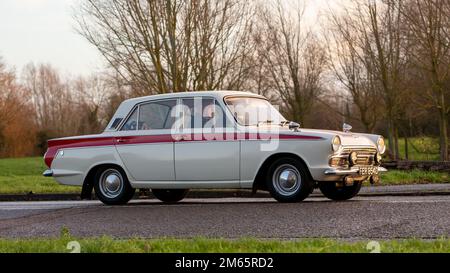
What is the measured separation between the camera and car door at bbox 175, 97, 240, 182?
998 centimetres

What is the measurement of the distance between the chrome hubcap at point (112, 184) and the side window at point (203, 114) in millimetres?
1450

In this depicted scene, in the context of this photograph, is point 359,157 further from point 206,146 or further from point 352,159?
point 206,146

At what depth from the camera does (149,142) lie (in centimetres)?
1063

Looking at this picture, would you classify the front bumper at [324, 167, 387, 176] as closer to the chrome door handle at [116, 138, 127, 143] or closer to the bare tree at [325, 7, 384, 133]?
the chrome door handle at [116, 138, 127, 143]

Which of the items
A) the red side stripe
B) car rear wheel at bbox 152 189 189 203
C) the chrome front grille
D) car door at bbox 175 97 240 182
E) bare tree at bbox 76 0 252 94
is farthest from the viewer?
bare tree at bbox 76 0 252 94

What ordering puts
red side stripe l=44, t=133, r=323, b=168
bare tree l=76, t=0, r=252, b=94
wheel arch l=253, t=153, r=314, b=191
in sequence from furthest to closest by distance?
bare tree l=76, t=0, r=252, b=94 < red side stripe l=44, t=133, r=323, b=168 < wheel arch l=253, t=153, r=314, b=191

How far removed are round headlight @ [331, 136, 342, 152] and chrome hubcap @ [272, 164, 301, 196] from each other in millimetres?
613

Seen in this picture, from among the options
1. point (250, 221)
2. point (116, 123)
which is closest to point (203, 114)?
point (116, 123)

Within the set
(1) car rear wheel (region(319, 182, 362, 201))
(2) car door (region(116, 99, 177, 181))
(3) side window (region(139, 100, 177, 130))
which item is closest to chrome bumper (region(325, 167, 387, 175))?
(1) car rear wheel (region(319, 182, 362, 201))

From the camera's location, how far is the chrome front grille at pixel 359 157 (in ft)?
31.1

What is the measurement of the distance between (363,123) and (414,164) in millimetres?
15677

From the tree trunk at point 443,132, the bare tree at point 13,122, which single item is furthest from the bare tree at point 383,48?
the bare tree at point 13,122

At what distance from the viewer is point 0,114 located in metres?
60.3

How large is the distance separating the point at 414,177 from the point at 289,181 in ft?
29.9
